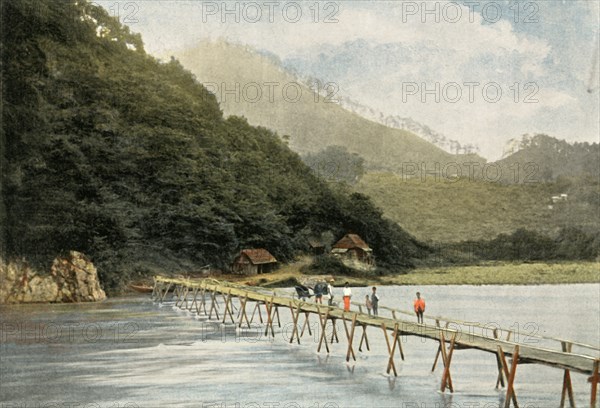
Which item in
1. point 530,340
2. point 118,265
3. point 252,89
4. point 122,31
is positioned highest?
point 122,31

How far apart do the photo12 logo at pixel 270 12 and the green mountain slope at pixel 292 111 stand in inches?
35.5

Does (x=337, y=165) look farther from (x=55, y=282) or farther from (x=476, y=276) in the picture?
(x=55, y=282)

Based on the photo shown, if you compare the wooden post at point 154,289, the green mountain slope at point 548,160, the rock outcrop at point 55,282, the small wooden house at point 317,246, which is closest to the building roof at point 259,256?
the small wooden house at point 317,246

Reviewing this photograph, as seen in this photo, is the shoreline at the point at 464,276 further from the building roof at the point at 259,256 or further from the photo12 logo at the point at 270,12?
the photo12 logo at the point at 270,12

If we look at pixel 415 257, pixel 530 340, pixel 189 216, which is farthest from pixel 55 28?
pixel 530 340

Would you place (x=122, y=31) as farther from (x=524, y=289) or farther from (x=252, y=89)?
(x=524, y=289)

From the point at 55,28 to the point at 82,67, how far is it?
1.42 meters

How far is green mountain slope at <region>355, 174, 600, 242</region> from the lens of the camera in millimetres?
24828

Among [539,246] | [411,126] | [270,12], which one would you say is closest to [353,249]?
[411,126]

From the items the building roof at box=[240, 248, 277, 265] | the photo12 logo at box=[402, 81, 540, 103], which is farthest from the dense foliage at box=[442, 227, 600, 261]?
the building roof at box=[240, 248, 277, 265]

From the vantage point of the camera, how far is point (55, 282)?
2862cm

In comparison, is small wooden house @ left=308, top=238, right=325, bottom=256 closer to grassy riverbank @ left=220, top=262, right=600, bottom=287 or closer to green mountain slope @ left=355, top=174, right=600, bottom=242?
grassy riverbank @ left=220, top=262, right=600, bottom=287

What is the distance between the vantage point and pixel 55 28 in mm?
25875

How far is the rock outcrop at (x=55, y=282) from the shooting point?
2711 centimetres
